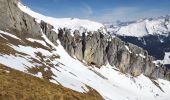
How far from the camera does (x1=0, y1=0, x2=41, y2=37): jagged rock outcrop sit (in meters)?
135

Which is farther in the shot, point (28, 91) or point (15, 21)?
point (15, 21)

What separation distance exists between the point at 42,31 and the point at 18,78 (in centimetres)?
14427

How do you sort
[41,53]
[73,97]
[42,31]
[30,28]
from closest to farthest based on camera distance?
1. [73,97]
2. [41,53]
3. [30,28]
4. [42,31]

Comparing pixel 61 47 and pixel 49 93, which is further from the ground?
pixel 49 93

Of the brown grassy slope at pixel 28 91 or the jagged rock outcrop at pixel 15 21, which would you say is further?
the jagged rock outcrop at pixel 15 21

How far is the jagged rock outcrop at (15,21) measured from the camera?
135 metres

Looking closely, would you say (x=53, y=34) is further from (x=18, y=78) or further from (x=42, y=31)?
(x=18, y=78)

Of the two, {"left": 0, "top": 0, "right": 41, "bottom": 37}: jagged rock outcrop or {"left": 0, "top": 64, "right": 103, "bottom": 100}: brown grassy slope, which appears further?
{"left": 0, "top": 0, "right": 41, "bottom": 37}: jagged rock outcrop

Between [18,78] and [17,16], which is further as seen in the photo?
[17,16]

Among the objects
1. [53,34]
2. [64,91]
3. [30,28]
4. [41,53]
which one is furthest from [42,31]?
[64,91]

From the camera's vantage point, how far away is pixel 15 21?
474 feet

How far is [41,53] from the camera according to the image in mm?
130375

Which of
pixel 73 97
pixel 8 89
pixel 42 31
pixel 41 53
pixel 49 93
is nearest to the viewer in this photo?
pixel 8 89

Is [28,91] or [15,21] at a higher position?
[28,91]
